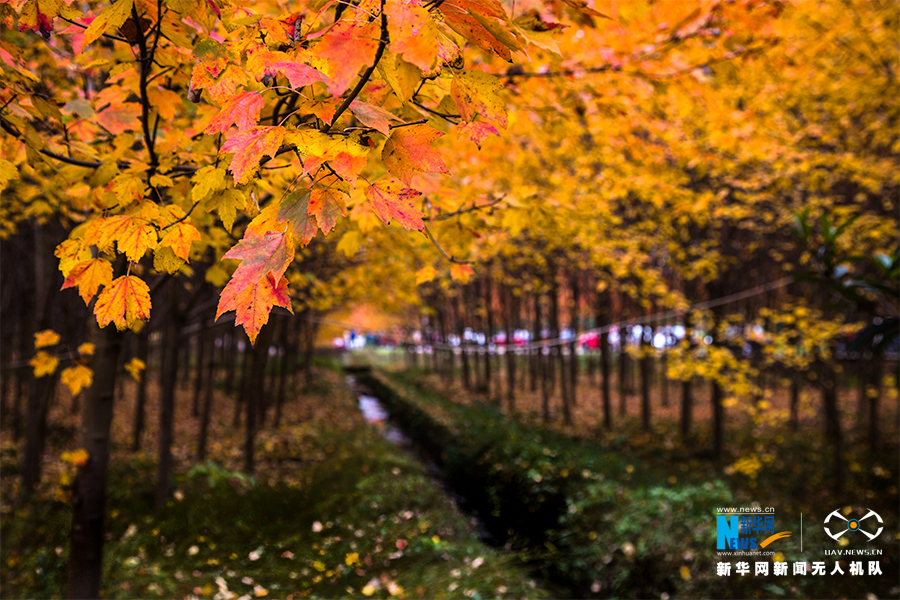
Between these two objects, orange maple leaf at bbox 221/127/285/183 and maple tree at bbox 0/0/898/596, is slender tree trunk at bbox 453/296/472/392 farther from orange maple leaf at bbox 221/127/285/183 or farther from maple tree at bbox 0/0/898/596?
orange maple leaf at bbox 221/127/285/183

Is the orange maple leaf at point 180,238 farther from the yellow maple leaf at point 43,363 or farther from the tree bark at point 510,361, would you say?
the tree bark at point 510,361

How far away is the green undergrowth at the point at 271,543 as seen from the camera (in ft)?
15.3

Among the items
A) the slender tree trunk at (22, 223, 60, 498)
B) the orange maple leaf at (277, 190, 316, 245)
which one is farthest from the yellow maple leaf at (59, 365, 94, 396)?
the slender tree trunk at (22, 223, 60, 498)

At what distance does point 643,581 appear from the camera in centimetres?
471

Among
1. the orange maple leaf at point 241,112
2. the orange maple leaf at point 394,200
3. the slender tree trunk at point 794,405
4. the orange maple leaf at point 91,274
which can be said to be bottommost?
the slender tree trunk at point 794,405

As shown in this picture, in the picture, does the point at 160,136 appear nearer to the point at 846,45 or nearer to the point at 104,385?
the point at 104,385

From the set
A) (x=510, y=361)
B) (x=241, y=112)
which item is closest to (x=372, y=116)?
(x=241, y=112)

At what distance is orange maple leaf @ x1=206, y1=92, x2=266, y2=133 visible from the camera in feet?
3.30

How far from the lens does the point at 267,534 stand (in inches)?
237

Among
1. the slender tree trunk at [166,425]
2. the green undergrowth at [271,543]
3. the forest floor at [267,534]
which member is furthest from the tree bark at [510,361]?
the slender tree trunk at [166,425]

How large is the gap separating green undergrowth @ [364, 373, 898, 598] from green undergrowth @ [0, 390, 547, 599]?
24.7 inches

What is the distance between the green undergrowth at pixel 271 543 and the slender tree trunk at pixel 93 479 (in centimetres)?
169

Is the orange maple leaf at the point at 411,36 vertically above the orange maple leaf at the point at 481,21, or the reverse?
the orange maple leaf at the point at 481,21

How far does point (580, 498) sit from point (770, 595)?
2078 millimetres
